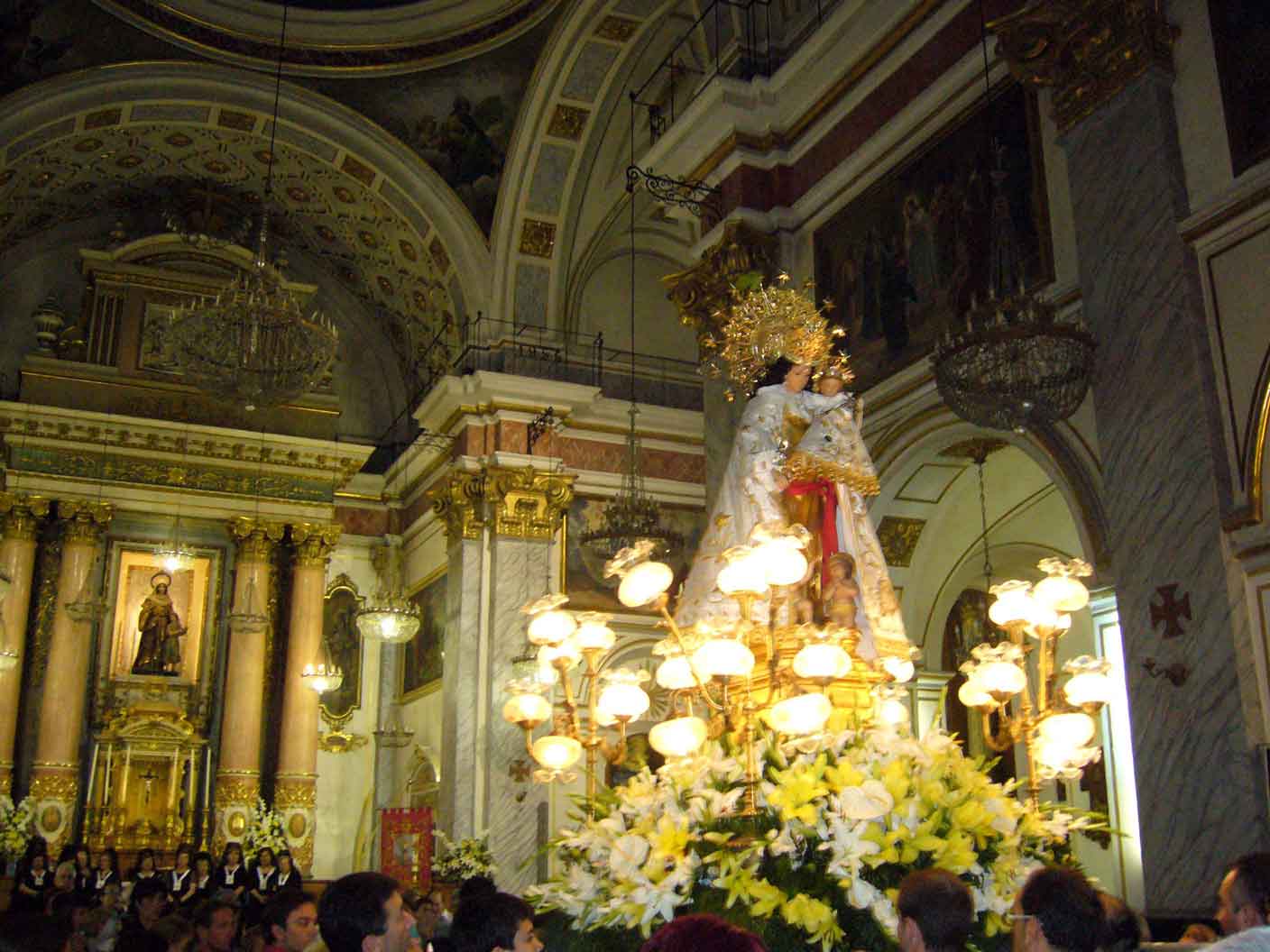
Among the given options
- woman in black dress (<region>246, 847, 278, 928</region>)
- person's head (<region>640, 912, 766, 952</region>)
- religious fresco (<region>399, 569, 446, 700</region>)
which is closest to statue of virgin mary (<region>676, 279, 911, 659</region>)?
person's head (<region>640, 912, 766, 952</region>)

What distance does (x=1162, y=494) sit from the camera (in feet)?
23.5

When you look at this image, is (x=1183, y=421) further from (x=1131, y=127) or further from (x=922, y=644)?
(x=922, y=644)

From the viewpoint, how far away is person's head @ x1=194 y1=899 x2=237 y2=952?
18.3 feet

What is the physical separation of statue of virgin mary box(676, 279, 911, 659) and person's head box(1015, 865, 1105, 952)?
9.70ft

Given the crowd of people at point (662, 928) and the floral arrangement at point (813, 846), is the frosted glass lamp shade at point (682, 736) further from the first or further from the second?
the crowd of people at point (662, 928)

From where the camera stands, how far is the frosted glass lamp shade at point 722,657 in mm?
5082

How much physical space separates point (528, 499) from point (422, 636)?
363 cm

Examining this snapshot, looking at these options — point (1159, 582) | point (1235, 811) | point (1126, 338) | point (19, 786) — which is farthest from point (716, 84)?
point (19, 786)

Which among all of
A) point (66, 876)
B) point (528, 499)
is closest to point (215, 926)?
point (66, 876)

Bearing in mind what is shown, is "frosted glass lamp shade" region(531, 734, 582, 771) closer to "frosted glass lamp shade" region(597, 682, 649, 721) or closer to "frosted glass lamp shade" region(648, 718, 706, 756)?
"frosted glass lamp shade" region(597, 682, 649, 721)

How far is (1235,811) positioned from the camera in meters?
6.49

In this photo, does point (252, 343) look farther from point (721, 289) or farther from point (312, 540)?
point (312, 540)

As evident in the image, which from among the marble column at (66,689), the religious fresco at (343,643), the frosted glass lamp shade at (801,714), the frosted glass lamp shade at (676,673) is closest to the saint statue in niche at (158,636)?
the marble column at (66,689)

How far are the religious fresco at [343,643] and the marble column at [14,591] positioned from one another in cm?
415
